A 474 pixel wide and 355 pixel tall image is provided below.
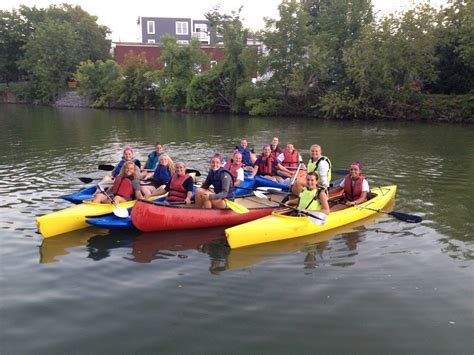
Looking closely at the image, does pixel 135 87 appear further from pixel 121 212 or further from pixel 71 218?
pixel 121 212

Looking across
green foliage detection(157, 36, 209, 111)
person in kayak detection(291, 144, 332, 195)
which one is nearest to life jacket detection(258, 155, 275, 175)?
person in kayak detection(291, 144, 332, 195)

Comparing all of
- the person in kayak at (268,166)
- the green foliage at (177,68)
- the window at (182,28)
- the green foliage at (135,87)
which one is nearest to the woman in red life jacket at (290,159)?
the person in kayak at (268,166)

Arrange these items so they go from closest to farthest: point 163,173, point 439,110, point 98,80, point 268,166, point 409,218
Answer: point 409,218 → point 163,173 → point 268,166 → point 439,110 → point 98,80

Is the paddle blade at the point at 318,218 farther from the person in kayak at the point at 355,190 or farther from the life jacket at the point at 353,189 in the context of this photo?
the life jacket at the point at 353,189

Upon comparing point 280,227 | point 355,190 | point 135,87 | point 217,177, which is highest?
point 135,87

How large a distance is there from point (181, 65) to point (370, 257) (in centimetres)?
3365

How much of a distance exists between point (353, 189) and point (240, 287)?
3.80 m

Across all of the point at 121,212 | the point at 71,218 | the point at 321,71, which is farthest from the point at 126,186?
the point at 321,71

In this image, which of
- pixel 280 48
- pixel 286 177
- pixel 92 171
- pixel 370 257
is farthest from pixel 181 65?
pixel 370 257

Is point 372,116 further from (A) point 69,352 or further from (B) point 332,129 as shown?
(A) point 69,352

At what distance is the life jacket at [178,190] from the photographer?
8.15 metres

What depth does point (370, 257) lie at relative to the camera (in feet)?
21.8

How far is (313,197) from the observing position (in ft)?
24.8

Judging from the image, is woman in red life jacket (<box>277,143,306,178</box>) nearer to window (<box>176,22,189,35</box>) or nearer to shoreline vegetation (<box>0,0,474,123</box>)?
shoreline vegetation (<box>0,0,474,123</box>)
